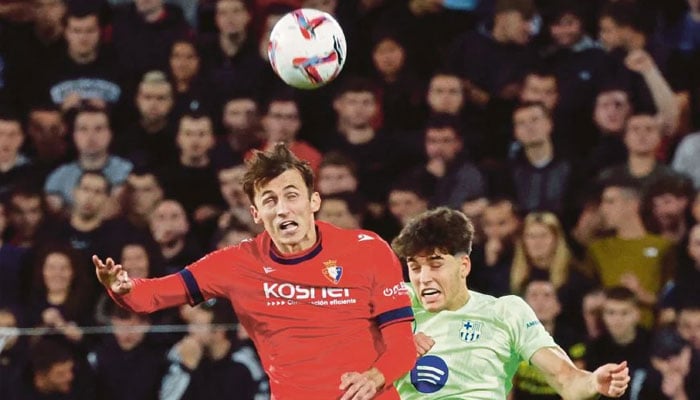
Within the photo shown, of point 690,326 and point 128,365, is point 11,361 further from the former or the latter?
point 690,326

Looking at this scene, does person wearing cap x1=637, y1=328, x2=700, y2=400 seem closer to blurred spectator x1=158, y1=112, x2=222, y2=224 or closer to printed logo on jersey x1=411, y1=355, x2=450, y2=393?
printed logo on jersey x1=411, y1=355, x2=450, y2=393

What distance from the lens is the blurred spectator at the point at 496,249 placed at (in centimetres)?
928

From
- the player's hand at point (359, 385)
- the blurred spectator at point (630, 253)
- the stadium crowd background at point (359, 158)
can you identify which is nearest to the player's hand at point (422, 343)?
the player's hand at point (359, 385)

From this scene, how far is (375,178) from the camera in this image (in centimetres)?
1025

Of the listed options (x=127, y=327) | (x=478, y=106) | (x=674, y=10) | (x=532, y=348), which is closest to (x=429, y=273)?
(x=532, y=348)

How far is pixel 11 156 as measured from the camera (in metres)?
10.6

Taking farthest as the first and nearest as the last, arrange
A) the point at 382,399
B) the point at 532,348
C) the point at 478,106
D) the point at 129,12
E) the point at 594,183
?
the point at 129,12, the point at 478,106, the point at 594,183, the point at 532,348, the point at 382,399

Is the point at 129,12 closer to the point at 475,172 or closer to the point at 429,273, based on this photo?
the point at 475,172

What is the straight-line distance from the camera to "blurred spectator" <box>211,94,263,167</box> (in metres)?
10.5

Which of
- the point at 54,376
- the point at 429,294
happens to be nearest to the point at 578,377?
the point at 429,294

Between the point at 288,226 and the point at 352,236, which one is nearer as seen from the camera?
the point at 288,226

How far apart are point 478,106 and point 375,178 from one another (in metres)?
1.01

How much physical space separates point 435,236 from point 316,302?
0.65 m

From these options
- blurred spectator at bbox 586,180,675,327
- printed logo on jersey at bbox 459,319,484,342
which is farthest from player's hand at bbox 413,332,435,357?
blurred spectator at bbox 586,180,675,327
